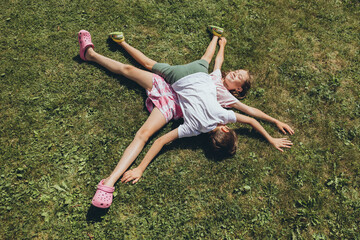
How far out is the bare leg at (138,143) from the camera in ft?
13.7

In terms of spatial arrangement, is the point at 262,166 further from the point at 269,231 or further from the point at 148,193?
the point at 148,193

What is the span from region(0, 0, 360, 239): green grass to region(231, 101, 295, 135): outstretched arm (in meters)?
0.14

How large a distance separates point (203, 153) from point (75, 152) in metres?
2.36

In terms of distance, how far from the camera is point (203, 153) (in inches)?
186

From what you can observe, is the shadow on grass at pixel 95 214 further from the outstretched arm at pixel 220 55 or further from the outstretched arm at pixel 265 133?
the outstretched arm at pixel 220 55

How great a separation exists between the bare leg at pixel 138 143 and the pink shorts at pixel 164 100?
0.38 ft

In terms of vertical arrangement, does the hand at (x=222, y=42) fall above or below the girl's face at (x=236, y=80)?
above

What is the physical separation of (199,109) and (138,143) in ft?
4.13

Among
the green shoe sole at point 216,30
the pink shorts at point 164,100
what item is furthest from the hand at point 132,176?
the green shoe sole at point 216,30

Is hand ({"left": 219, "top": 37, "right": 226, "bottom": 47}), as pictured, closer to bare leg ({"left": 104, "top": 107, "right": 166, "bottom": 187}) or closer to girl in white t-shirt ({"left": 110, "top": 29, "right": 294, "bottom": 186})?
girl in white t-shirt ({"left": 110, "top": 29, "right": 294, "bottom": 186})

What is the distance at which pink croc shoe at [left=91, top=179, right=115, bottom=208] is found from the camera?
3.89 m

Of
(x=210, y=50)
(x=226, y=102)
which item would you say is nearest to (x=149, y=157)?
(x=226, y=102)

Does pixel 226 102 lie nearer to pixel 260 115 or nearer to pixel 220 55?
pixel 260 115

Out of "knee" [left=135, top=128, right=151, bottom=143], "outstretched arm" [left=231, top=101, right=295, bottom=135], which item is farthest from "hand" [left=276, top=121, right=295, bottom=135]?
"knee" [left=135, top=128, right=151, bottom=143]
